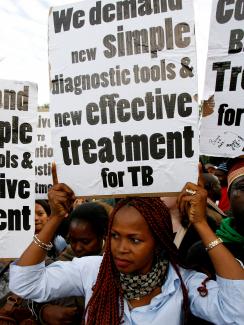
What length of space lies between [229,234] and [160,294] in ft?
2.46

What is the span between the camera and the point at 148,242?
194cm

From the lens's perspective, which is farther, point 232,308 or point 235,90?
point 235,90

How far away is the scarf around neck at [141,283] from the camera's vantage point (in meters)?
1.94

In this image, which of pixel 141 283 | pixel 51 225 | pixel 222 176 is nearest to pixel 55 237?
pixel 51 225

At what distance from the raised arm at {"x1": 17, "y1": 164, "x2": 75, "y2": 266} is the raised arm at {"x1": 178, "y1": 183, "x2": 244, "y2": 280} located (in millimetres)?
640

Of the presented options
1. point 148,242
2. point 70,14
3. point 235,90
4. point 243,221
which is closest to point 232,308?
point 148,242

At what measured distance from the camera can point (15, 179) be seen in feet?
8.77

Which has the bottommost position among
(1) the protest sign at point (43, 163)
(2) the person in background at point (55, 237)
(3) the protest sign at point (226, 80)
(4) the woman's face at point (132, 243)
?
(2) the person in background at point (55, 237)

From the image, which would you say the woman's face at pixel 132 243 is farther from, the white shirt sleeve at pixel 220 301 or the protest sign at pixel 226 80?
the protest sign at pixel 226 80

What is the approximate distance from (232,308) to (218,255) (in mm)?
236

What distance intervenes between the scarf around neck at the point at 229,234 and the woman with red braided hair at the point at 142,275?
1.71 feet

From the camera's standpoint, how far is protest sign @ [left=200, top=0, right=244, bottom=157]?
2.18m

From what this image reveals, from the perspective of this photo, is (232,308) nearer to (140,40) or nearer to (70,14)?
(140,40)

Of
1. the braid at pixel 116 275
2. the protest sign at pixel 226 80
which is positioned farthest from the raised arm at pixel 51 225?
the protest sign at pixel 226 80
